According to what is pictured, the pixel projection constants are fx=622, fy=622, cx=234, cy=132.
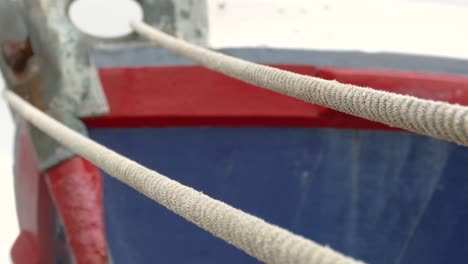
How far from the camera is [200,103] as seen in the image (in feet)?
3.49

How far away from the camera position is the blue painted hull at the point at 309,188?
1071mm

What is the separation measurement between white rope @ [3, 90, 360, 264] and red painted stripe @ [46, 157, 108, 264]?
0.40m

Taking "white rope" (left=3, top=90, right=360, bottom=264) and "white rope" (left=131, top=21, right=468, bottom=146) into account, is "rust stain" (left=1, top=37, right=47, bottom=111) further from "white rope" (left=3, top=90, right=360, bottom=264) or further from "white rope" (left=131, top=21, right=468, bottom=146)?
"white rope" (left=131, top=21, right=468, bottom=146)

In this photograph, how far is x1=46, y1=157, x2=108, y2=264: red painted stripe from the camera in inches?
42.0

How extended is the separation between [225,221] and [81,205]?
0.70 meters

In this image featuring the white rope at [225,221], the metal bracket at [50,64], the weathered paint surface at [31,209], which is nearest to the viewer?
the white rope at [225,221]

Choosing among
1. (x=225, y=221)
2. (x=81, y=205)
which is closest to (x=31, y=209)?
(x=81, y=205)

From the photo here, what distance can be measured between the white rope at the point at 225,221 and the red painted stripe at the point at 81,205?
400 millimetres

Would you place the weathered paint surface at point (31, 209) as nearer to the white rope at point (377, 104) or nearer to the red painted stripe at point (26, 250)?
the red painted stripe at point (26, 250)

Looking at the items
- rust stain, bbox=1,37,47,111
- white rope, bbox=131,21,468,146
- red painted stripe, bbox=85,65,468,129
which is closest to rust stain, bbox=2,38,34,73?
rust stain, bbox=1,37,47,111

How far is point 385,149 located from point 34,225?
27.5 inches

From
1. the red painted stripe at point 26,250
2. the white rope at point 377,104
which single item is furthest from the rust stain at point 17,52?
the white rope at point 377,104

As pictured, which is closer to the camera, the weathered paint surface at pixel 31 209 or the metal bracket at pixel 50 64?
the metal bracket at pixel 50 64

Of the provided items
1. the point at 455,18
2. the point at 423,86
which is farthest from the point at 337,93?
the point at 455,18
